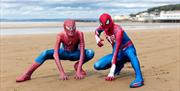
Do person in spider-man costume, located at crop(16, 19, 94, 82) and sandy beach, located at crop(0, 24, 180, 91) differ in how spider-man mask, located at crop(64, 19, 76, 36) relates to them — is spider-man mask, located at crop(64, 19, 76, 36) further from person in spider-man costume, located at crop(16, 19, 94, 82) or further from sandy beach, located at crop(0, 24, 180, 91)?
sandy beach, located at crop(0, 24, 180, 91)

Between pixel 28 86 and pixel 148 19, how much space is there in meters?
89.3

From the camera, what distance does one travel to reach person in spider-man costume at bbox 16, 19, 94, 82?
24.5 ft

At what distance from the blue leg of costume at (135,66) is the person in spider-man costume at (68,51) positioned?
2.64 feet

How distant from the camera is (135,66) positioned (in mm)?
7336

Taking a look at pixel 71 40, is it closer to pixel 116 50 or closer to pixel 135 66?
pixel 116 50

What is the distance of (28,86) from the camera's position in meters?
7.07

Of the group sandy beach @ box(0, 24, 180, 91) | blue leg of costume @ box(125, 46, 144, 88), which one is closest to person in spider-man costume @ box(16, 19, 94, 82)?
sandy beach @ box(0, 24, 180, 91)

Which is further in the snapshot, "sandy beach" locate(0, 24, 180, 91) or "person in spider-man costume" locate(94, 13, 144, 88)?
"person in spider-man costume" locate(94, 13, 144, 88)

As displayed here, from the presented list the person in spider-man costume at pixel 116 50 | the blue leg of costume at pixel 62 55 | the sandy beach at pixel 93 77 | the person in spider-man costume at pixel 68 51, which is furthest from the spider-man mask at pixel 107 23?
the sandy beach at pixel 93 77

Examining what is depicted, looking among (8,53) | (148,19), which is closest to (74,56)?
(8,53)

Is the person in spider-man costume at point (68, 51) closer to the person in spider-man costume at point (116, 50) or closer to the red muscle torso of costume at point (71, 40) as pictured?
the red muscle torso of costume at point (71, 40)

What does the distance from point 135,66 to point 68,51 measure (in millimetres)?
1371

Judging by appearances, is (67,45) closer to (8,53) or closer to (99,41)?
(99,41)

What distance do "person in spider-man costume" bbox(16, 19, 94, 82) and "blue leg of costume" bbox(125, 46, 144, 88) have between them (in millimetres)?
806
